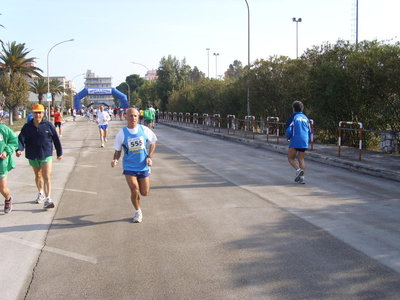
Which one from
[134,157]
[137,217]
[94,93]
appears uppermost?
[94,93]

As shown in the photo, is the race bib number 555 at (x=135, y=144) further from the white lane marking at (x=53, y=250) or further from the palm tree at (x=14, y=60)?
the palm tree at (x=14, y=60)

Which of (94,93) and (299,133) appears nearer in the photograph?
(299,133)

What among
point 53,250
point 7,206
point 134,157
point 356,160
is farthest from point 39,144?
point 356,160

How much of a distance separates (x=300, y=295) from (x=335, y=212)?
3307 mm

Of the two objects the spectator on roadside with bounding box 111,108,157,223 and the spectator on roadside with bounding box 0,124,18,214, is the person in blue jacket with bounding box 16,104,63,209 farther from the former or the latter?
the spectator on roadside with bounding box 111,108,157,223

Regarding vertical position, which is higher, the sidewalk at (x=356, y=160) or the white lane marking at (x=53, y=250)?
the sidewalk at (x=356, y=160)

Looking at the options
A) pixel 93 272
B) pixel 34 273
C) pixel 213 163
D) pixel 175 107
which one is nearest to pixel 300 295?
pixel 93 272

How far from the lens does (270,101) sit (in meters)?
23.2

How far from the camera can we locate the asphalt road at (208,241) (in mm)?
4207

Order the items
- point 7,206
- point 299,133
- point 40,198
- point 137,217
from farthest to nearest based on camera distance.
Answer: point 299,133, point 40,198, point 7,206, point 137,217

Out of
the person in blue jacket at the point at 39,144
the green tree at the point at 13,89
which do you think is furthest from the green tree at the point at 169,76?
the person in blue jacket at the point at 39,144

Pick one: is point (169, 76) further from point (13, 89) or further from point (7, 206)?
point (7, 206)

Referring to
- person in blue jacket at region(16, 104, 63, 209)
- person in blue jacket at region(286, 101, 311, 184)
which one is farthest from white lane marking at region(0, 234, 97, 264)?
person in blue jacket at region(286, 101, 311, 184)

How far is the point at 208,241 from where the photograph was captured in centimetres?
559
